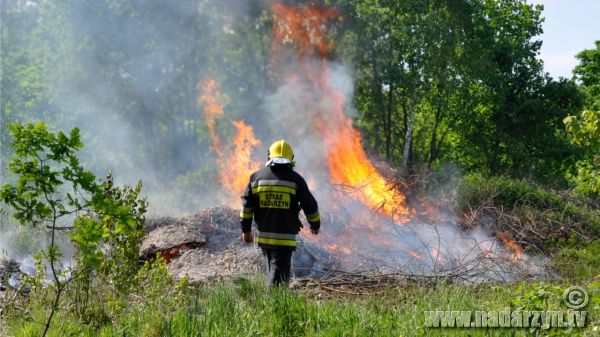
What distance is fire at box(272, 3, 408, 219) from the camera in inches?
597

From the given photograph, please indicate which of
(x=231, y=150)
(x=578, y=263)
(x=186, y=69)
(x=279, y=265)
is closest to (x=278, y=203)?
(x=279, y=265)

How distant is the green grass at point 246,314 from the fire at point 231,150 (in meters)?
9.48

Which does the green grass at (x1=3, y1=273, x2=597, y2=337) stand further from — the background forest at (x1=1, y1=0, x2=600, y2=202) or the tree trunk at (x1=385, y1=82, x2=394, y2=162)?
the tree trunk at (x1=385, y1=82, x2=394, y2=162)

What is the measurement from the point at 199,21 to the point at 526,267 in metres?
13.4

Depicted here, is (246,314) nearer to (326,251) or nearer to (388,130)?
(326,251)

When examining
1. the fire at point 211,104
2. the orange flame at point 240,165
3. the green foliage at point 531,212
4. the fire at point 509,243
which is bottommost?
the fire at point 509,243

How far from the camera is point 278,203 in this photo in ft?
21.6

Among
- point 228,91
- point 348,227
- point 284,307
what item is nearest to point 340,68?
point 228,91

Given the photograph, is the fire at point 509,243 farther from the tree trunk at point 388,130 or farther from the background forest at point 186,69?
the tree trunk at point 388,130

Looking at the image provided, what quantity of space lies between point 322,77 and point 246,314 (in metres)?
13.9

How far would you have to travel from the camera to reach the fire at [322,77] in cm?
1516

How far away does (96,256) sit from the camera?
4410 mm

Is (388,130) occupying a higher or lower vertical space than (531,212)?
higher

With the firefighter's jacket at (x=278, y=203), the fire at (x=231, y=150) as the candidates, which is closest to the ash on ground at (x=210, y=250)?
the firefighter's jacket at (x=278, y=203)
